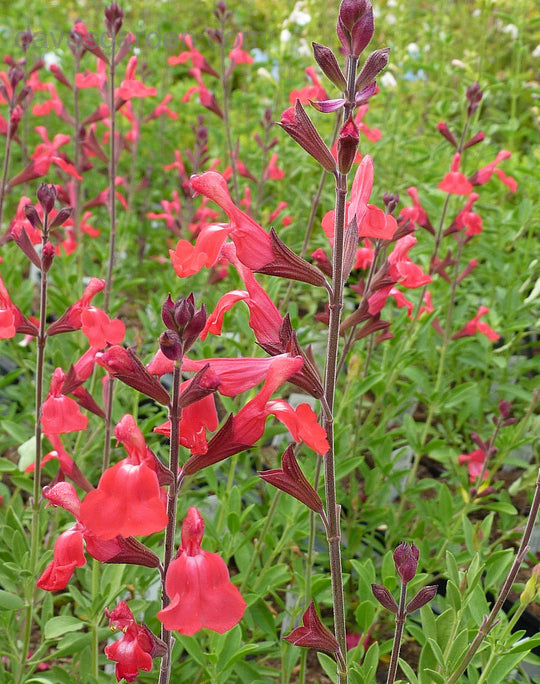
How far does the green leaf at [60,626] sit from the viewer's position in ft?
5.69

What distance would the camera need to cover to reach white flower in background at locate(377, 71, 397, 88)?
543cm

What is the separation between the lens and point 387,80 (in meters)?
5.79

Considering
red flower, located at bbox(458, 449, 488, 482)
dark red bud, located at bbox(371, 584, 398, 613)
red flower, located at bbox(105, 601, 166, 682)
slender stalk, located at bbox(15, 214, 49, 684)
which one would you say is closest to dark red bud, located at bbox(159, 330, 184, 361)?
red flower, located at bbox(105, 601, 166, 682)

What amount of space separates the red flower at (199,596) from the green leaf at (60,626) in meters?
0.86

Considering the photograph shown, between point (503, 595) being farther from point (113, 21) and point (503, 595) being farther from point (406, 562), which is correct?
point (113, 21)

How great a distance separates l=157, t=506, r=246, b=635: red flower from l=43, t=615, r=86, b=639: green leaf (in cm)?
86

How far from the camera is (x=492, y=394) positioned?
353 cm

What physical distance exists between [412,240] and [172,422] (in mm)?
1172

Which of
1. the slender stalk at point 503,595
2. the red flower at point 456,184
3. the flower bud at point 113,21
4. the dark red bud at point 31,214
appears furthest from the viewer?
the red flower at point 456,184

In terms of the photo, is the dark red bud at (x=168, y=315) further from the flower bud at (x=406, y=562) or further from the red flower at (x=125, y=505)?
the flower bud at (x=406, y=562)

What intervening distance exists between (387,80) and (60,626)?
5062 millimetres

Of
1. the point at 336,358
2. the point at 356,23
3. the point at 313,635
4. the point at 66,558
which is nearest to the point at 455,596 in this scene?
the point at 313,635

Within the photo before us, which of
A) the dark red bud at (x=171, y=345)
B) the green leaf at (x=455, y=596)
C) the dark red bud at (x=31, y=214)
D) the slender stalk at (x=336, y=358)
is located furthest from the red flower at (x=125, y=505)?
the dark red bud at (x=31, y=214)

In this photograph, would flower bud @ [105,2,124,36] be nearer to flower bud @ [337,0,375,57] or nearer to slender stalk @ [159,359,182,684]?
flower bud @ [337,0,375,57]
